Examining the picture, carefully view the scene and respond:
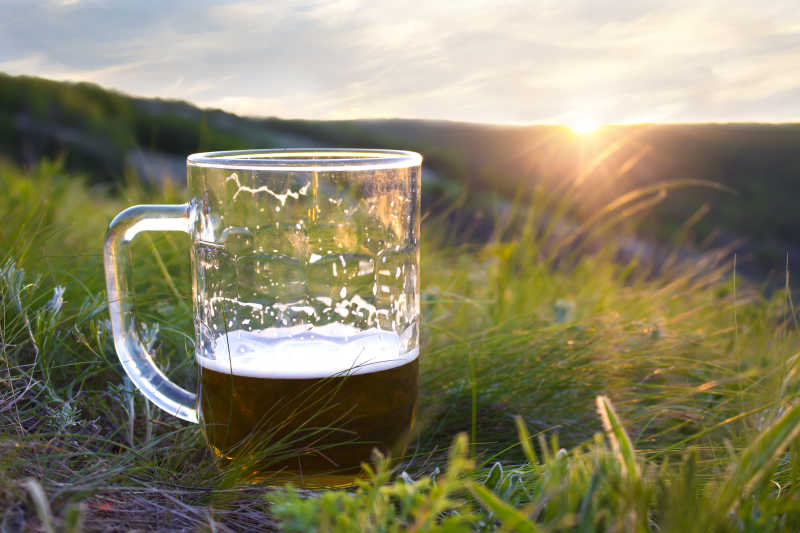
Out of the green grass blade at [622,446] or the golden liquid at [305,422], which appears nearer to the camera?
the green grass blade at [622,446]

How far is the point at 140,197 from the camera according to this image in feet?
10.9

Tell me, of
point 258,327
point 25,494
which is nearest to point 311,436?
point 258,327

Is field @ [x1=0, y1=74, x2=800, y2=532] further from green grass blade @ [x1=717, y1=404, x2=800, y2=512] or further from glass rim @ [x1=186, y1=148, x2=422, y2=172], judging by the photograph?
glass rim @ [x1=186, y1=148, x2=422, y2=172]

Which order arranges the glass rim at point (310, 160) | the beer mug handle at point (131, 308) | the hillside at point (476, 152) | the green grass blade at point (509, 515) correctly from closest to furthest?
the green grass blade at point (509, 515) < the glass rim at point (310, 160) < the beer mug handle at point (131, 308) < the hillside at point (476, 152)

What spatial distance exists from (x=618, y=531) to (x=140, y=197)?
3.05 m

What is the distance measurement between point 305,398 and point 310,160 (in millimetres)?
432

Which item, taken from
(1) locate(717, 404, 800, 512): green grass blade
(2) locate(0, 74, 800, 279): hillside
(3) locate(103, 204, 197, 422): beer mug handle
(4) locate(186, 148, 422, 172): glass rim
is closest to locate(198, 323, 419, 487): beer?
(3) locate(103, 204, 197, 422): beer mug handle

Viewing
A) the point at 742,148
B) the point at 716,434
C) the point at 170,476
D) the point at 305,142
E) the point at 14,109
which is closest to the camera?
the point at 170,476

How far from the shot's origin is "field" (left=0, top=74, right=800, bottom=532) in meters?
0.87

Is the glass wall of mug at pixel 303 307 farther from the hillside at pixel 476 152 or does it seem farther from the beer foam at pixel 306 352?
the hillside at pixel 476 152

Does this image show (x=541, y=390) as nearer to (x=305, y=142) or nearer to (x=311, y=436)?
(x=311, y=436)

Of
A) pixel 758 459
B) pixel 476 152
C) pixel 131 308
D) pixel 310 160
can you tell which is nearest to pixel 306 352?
pixel 310 160

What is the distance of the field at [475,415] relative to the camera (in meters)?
0.87

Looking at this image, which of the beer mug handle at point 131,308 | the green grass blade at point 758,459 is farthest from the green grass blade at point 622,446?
the beer mug handle at point 131,308
